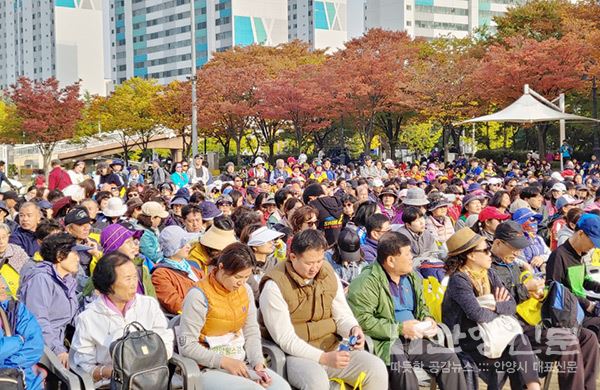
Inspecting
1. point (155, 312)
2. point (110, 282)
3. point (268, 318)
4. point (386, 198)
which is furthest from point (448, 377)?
point (386, 198)

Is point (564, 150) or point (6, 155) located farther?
point (6, 155)

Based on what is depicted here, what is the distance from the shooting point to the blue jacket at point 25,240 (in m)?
6.81

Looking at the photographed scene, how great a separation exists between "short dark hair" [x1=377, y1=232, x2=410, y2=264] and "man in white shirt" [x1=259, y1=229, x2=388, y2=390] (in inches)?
14.5

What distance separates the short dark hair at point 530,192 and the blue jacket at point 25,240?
19.7ft

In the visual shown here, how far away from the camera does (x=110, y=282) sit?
397 centimetres

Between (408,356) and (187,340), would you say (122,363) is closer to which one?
(187,340)

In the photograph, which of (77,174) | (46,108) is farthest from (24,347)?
(46,108)

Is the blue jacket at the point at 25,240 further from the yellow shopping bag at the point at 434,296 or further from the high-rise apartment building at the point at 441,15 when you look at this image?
the high-rise apartment building at the point at 441,15

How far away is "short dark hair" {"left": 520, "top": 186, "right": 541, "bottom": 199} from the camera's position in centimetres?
910

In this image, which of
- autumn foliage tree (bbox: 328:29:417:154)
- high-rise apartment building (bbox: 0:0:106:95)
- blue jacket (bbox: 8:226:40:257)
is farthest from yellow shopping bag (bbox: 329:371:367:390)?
high-rise apartment building (bbox: 0:0:106:95)

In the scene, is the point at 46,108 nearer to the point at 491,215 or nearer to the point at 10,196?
the point at 10,196

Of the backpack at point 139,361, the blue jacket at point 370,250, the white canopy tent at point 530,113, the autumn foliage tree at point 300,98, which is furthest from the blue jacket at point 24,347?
the autumn foliage tree at point 300,98

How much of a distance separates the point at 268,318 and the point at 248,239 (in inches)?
65.0

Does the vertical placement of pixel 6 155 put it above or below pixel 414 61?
below
